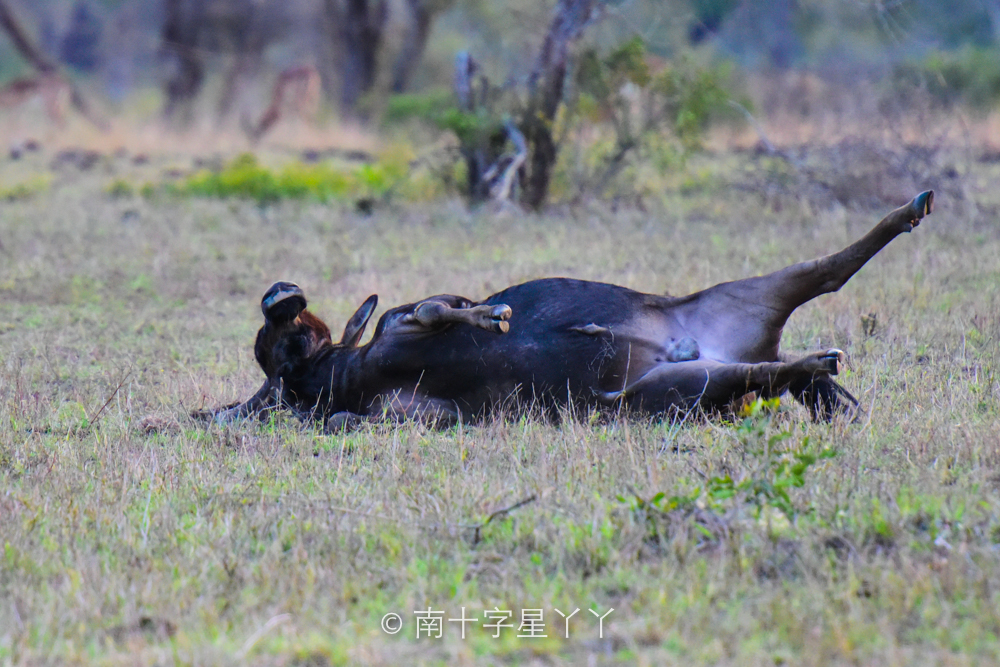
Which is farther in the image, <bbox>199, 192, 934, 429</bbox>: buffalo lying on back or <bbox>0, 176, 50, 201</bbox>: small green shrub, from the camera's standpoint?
<bbox>0, 176, 50, 201</bbox>: small green shrub

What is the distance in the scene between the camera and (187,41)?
30625 mm

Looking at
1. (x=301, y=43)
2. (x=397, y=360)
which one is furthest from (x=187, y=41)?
(x=397, y=360)

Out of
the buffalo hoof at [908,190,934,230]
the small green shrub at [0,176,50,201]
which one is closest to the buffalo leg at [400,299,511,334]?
the buffalo hoof at [908,190,934,230]

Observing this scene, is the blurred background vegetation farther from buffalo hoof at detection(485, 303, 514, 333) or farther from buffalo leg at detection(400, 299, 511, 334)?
buffalo hoof at detection(485, 303, 514, 333)

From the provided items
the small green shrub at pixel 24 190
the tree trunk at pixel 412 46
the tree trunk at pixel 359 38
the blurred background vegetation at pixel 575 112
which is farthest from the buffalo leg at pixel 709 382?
the tree trunk at pixel 412 46

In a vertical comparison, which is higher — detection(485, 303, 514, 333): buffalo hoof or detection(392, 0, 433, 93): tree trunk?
detection(392, 0, 433, 93): tree trunk

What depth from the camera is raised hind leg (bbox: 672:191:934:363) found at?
452cm

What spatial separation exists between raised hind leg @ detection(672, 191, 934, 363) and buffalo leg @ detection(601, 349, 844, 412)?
19 cm

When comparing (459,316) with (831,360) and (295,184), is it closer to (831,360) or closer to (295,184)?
(831,360)

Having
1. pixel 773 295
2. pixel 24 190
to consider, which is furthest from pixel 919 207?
pixel 24 190

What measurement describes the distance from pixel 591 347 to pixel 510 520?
4.04 feet

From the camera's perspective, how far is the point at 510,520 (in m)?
3.41

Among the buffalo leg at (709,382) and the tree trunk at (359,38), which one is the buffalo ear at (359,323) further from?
the tree trunk at (359,38)

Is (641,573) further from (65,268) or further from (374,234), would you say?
(374,234)
